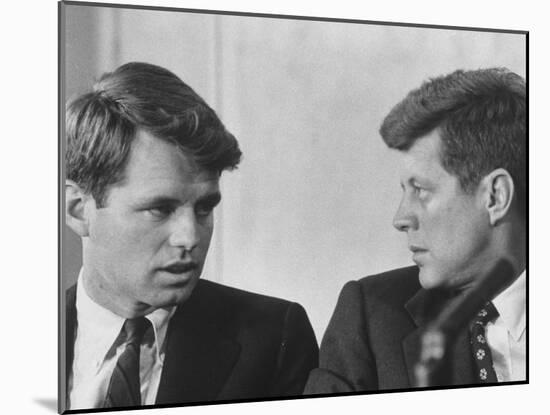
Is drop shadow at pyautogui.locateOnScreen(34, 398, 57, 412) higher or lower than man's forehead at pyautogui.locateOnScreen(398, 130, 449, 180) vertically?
lower

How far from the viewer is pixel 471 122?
5480mm

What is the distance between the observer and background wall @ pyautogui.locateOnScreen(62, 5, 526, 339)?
197 inches

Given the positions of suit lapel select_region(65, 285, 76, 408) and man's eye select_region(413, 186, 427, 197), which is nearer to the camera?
suit lapel select_region(65, 285, 76, 408)

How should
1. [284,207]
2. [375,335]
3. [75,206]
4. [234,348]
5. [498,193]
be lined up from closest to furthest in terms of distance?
[75,206] < [234,348] < [284,207] < [375,335] < [498,193]

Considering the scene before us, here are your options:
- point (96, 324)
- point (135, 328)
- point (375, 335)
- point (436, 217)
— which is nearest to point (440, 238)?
point (436, 217)

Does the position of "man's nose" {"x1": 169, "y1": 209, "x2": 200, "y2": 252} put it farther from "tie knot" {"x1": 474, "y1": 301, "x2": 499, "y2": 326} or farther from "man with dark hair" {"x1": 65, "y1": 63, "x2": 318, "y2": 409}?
"tie knot" {"x1": 474, "y1": 301, "x2": 499, "y2": 326}

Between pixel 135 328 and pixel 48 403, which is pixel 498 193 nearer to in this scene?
pixel 135 328

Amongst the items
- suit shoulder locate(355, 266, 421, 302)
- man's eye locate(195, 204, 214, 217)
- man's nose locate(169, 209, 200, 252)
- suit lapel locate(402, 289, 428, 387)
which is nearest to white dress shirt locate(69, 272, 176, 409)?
man's nose locate(169, 209, 200, 252)

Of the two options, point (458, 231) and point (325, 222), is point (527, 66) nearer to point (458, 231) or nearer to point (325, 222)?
point (458, 231)

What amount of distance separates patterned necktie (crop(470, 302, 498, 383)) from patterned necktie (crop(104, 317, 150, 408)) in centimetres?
163

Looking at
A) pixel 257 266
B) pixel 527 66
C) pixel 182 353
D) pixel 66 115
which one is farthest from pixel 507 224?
pixel 66 115

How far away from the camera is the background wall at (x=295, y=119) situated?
5.00m

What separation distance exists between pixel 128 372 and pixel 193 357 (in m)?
0.30

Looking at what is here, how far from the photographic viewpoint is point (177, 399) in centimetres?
504
